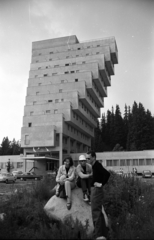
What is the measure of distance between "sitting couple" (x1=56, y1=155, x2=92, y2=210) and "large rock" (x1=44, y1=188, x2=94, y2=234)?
0.16 metres

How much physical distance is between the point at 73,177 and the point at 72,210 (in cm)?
88

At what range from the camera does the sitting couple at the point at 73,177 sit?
6.70 meters

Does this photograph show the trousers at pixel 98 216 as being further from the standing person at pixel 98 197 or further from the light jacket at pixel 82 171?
the light jacket at pixel 82 171

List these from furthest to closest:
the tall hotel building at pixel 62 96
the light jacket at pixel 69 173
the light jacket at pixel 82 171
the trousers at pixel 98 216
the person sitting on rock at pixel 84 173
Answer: the tall hotel building at pixel 62 96 → the light jacket at pixel 69 173 → the person sitting on rock at pixel 84 173 → the light jacket at pixel 82 171 → the trousers at pixel 98 216

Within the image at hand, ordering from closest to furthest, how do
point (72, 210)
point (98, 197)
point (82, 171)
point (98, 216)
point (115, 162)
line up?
point (98, 216) → point (98, 197) → point (72, 210) → point (82, 171) → point (115, 162)

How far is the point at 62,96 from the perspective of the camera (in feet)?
185

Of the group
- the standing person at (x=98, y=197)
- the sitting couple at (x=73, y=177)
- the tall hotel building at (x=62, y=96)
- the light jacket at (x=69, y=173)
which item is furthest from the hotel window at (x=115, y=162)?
the standing person at (x=98, y=197)

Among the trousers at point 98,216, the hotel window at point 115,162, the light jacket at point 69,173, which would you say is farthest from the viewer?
the hotel window at point 115,162

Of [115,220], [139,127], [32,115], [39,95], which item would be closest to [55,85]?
[39,95]

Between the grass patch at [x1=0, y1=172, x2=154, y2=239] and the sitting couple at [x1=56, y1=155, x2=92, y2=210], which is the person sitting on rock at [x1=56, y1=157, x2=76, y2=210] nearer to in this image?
the sitting couple at [x1=56, y1=155, x2=92, y2=210]

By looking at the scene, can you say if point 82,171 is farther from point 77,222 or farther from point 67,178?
point 77,222

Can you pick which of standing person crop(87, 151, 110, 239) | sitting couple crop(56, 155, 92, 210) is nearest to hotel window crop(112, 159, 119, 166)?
sitting couple crop(56, 155, 92, 210)

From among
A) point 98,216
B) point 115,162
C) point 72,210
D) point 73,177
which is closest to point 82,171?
point 73,177

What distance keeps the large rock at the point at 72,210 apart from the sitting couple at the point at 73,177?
0.53 feet
